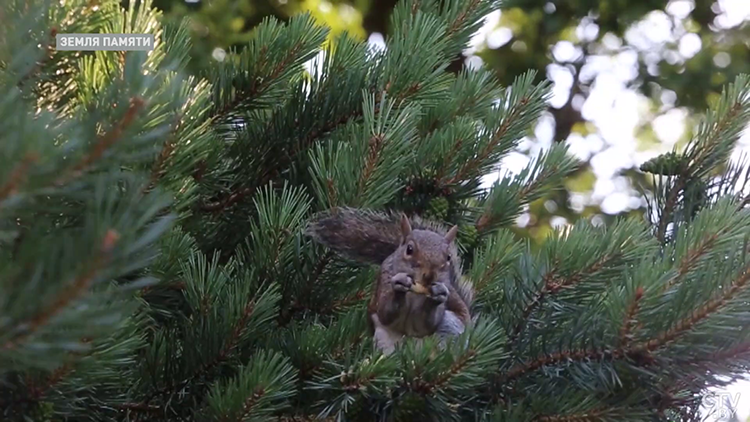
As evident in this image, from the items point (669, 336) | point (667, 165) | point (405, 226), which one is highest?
point (667, 165)

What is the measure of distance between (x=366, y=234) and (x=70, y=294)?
573mm

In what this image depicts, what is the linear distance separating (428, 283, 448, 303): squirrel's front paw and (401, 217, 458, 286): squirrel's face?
4 cm

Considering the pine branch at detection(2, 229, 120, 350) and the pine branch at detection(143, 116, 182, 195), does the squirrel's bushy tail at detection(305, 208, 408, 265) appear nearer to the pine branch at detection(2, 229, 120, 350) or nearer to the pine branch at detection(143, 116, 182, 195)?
the pine branch at detection(143, 116, 182, 195)

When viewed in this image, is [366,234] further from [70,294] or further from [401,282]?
[70,294]

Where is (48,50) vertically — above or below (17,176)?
above

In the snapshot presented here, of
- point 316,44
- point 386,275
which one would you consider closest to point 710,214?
point 386,275

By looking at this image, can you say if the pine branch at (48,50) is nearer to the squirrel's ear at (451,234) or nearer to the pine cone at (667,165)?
the squirrel's ear at (451,234)

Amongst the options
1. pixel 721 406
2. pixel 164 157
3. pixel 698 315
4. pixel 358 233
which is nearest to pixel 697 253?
pixel 698 315

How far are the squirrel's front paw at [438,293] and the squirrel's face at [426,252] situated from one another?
4 centimetres

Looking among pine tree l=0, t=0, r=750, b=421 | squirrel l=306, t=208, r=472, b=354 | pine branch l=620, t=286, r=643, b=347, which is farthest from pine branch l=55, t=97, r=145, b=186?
squirrel l=306, t=208, r=472, b=354

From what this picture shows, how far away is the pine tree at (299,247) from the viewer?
1.24ft

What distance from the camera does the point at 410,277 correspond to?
38.7 inches

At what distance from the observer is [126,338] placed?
1.95 feet

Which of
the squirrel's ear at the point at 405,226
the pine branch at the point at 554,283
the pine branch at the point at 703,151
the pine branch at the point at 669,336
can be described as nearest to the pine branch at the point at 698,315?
the pine branch at the point at 669,336
